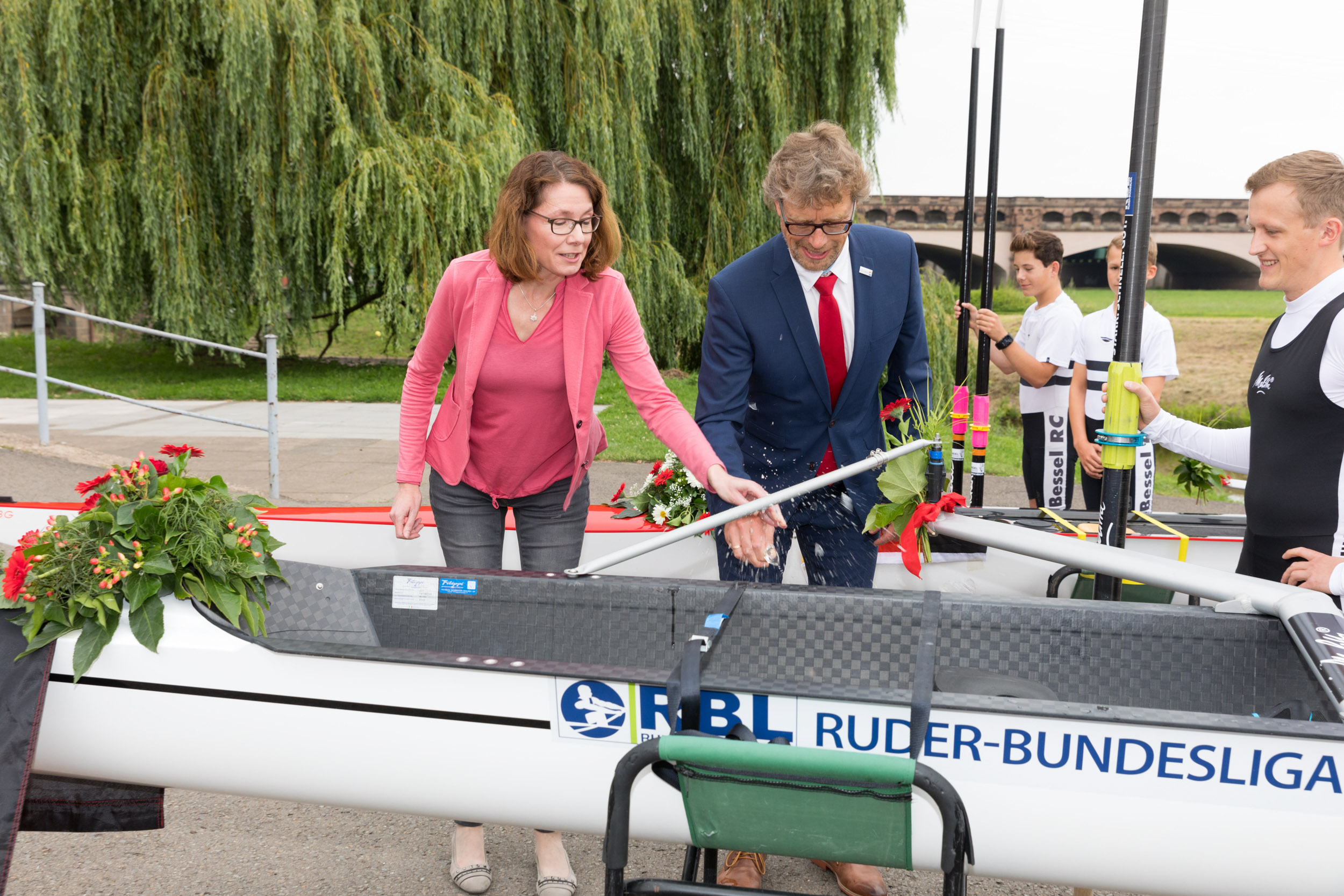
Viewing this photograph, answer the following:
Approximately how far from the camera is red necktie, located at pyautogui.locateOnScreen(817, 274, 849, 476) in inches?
106

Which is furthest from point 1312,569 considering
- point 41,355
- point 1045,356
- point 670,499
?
point 41,355

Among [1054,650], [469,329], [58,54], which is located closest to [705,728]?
[1054,650]

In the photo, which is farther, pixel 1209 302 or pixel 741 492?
pixel 1209 302

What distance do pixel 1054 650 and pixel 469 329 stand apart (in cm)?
171

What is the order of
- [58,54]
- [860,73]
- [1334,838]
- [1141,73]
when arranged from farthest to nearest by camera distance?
[860,73] → [58,54] → [1141,73] → [1334,838]

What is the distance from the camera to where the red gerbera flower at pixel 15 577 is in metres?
2.28

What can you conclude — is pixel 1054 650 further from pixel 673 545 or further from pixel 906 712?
pixel 673 545

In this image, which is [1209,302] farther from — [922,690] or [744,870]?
[922,690]

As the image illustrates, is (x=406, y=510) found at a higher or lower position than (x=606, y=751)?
higher

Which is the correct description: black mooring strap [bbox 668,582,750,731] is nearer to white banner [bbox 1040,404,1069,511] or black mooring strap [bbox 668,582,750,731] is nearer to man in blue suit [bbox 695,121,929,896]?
man in blue suit [bbox 695,121,929,896]

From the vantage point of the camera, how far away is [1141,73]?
2.47m

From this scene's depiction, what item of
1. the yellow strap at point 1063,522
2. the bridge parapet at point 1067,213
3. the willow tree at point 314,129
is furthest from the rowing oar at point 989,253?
the bridge parapet at point 1067,213

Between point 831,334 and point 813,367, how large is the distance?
10 cm

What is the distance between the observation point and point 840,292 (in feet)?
8.89
